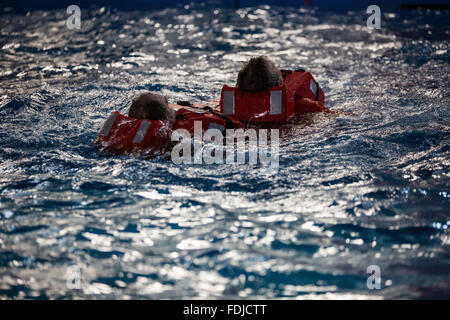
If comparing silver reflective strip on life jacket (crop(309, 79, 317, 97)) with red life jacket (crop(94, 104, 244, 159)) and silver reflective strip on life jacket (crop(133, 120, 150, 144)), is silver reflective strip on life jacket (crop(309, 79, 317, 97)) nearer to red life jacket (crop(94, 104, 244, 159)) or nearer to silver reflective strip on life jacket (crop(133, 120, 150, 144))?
red life jacket (crop(94, 104, 244, 159))

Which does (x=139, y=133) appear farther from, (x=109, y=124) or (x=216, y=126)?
(x=216, y=126)

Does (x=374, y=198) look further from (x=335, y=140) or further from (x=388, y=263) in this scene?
(x=335, y=140)

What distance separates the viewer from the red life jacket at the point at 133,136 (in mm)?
3312

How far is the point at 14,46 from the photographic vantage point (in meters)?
8.74

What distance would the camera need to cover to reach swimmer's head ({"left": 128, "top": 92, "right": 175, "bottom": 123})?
3.45 meters

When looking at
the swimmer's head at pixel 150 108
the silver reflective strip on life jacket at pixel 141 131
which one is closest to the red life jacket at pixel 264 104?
the swimmer's head at pixel 150 108

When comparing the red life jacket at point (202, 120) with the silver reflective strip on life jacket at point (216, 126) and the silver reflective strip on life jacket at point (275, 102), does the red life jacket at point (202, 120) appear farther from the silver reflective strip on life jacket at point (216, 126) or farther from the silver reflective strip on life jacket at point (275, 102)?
the silver reflective strip on life jacket at point (275, 102)

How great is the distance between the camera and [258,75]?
3.95 m

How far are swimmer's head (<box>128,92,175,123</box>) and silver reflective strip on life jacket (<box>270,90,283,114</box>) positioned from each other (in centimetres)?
90

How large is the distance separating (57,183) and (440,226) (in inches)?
92.9

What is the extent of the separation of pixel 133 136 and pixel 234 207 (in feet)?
3.09

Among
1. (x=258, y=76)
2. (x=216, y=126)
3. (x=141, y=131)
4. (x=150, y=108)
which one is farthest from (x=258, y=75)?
(x=141, y=131)
